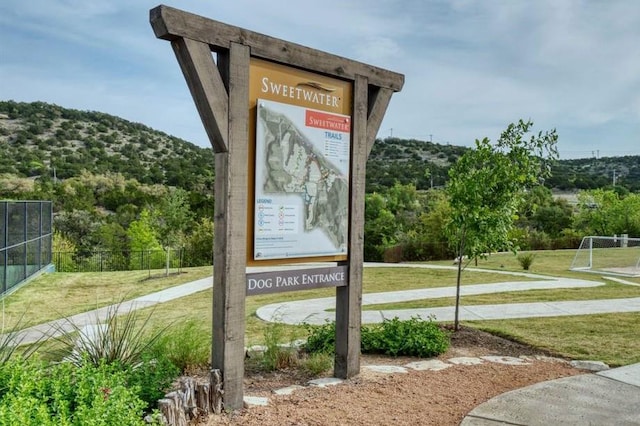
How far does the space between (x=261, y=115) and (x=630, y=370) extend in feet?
15.1

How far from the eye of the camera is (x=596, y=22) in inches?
560

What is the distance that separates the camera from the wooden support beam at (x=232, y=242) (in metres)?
4.30

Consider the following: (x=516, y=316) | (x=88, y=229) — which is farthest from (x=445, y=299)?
(x=88, y=229)

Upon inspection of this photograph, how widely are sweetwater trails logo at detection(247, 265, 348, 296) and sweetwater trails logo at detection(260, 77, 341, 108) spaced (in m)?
1.51

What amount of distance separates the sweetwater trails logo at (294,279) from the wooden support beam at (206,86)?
1.12 m

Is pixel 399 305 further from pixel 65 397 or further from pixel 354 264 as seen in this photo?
pixel 65 397

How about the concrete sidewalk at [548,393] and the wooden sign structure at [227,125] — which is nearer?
the wooden sign structure at [227,125]

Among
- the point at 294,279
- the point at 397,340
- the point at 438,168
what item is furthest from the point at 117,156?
the point at 294,279

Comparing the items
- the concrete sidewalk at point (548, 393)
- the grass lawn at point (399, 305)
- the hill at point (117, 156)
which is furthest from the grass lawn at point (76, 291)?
the hill at point (117, 156)

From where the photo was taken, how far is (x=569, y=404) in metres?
4.70

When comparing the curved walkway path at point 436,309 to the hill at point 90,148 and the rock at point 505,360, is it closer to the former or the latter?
the rock at point 505,360

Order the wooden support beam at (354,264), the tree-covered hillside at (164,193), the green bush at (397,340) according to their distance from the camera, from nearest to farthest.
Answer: the wooden support beam at (354,264) < the green bush at (397,340) < the tree-covered hillside at (164,193)

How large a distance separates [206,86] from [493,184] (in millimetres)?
4574

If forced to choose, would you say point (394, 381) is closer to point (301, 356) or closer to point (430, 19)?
point (301, 356)
